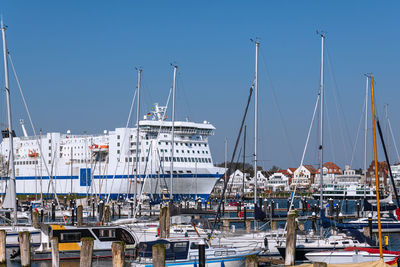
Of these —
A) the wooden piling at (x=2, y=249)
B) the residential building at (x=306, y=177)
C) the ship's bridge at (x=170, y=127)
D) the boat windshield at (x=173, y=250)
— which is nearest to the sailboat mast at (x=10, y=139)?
the wooden piling at (x=2, y=249)

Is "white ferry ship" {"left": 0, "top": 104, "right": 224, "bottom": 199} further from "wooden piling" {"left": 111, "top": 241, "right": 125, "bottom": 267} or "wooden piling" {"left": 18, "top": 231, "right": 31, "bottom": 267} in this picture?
"wooden piling" {"left": 111, "top": 241, "right": 125, "bottom": 267}

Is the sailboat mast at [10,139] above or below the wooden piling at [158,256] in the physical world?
above

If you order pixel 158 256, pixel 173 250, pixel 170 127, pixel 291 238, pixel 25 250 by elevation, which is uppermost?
pixel 170 127

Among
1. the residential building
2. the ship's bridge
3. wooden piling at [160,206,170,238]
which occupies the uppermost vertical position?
the ship's bridge

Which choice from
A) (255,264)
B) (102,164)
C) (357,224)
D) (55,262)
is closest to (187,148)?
(102,164)

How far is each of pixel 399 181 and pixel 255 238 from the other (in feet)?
385

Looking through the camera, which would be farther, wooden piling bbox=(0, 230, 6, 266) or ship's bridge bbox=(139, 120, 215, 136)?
ship's bridge bbox=(139, 120, 215, 136)

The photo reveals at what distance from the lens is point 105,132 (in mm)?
80812

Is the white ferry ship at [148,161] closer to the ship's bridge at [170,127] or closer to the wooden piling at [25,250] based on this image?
the ship's bridge at [170,127]

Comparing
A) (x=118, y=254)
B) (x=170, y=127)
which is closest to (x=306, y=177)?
(x=170, y=127)

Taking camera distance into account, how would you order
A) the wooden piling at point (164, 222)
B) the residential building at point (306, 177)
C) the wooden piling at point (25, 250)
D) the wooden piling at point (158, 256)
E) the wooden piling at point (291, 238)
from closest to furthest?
the wooden piling at point (158, 256) < the wooden piling at point (291, 238) < the wooden piling at point (25, 250) < the wooden piling at point (164, 222) < the residential building at point (306, 177)

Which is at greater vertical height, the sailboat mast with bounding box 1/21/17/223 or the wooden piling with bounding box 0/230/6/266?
the sailboat mast with bounding box 1/21/17/223

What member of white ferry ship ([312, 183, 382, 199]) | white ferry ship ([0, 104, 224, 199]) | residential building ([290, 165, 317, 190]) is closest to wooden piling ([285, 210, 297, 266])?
white ferry ship ([0, 104, 224, 199])

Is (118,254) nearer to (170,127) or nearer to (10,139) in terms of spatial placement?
(10,139)
